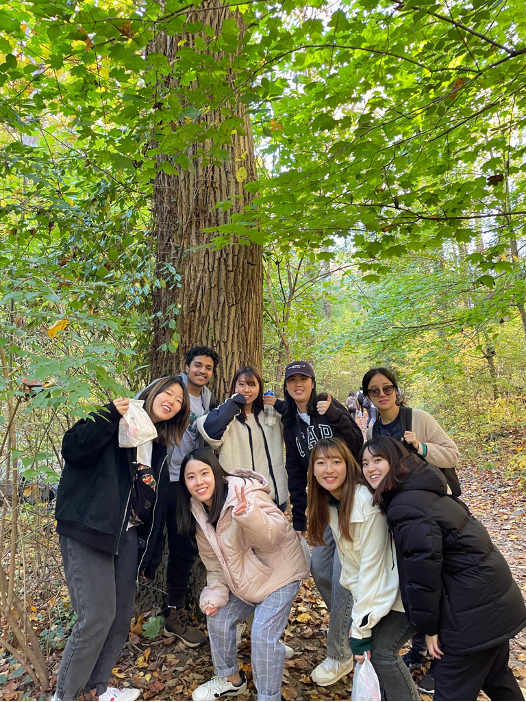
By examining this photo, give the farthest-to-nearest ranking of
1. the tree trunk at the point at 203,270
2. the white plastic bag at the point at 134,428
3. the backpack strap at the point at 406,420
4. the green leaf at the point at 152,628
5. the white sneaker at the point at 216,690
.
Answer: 1. the tree trunk at the point at 203,270
2. the green leaf at the point at 152,628
3. the backpack strap at the point at 406,420
4. the white sneaker at the point at 216,690
5. the white plastic bag at the point at 134,428

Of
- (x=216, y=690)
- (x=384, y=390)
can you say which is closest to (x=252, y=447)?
(x=384, y=390)

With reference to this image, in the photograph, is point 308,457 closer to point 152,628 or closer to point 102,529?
point 102,529

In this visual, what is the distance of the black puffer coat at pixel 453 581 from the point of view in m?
1.89

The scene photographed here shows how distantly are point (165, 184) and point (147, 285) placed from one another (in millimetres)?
1045

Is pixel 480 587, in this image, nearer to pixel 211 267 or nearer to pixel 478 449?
pixel 211 267

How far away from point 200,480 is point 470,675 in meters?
1.70

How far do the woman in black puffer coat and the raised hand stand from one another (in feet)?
5.13

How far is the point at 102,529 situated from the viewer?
2217 millimetres

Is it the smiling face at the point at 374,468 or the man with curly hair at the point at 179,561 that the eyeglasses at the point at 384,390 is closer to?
the smiling face at the point at 374,468

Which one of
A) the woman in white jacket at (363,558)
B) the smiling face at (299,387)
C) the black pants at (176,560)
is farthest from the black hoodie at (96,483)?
the smiling face at (299,387)

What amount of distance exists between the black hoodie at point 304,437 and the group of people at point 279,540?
0.01m

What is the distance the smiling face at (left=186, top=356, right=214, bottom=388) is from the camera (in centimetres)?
321

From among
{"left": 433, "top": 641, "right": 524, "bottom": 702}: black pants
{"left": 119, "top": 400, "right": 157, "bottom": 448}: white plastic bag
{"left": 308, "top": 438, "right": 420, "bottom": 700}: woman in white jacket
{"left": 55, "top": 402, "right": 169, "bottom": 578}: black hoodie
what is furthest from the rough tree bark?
{"left": 433, "top": 641, "right": 524, "bottom": 702}: black pants

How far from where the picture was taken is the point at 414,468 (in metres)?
2.14
